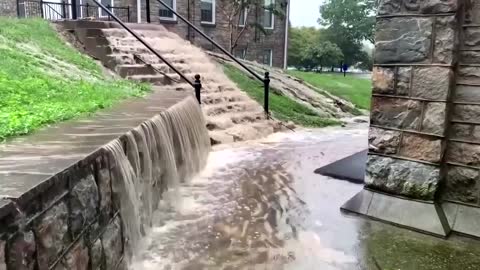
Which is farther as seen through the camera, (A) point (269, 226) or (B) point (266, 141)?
(B) point (266, 141)

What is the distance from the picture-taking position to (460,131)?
12.1ft

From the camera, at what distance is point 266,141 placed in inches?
297

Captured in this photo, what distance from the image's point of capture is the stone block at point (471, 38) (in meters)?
3.53

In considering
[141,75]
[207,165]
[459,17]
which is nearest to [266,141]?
[207,165]

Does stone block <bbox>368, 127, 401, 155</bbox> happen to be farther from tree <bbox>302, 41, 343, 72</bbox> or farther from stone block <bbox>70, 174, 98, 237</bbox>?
tree <bbox>302, 41, 343, 72</bbox>

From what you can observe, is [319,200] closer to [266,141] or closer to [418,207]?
[418,207]

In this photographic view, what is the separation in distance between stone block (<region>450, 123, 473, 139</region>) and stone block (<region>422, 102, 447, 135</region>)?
0.13m

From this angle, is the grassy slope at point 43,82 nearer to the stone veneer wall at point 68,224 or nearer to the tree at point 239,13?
the stone veneer wall at point 68,224

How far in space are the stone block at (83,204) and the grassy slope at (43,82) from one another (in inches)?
34.4

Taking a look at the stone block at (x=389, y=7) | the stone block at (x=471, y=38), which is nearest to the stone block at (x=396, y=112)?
the stone block at (x=471, y=38)

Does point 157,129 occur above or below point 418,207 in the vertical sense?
above

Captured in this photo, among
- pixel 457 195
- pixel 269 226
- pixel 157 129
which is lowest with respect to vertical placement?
pixel 269 226

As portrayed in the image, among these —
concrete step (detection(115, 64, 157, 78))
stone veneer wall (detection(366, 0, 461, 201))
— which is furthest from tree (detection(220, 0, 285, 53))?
stone veneer wall (detection(366, 0, 461, 201))

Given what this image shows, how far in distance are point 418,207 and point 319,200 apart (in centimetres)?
99
